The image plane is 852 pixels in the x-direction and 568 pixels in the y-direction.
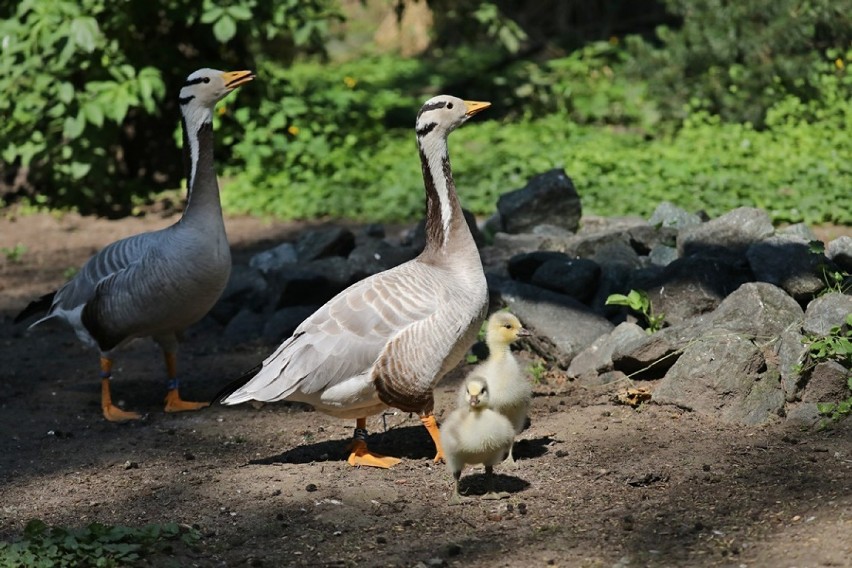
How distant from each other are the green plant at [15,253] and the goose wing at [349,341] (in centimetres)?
614

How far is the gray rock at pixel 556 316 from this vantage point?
22.5ft

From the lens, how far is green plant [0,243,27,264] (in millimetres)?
10753

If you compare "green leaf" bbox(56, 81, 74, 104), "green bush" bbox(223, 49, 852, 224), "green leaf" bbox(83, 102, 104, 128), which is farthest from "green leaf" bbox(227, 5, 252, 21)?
"green leaf" bbox(56, 81, 74, 104)

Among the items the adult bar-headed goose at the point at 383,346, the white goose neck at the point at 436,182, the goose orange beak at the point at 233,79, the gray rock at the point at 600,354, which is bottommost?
the gray rock at the point at 600,354

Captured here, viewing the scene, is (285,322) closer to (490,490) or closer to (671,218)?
(671,218)

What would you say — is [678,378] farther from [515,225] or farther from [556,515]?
[515,225]

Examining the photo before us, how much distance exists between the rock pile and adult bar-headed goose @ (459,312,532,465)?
95cm

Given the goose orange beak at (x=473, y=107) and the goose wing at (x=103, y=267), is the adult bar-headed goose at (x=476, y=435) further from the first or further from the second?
the goose wing at (x=103, y=267)

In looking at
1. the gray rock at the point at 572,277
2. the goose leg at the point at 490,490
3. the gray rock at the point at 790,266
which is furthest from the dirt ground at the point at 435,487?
the gray rock at the point at 790,266

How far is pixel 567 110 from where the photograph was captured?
13883 millimetres

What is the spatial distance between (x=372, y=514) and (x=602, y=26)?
1387 centimetres

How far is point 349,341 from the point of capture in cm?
539

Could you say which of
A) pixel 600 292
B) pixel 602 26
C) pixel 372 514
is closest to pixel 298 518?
pixel 372 514

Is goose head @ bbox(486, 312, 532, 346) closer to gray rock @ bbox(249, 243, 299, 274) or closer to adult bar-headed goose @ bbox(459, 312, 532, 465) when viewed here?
adult bar-headed goose @ bbox(459, 312, 532, 465)
